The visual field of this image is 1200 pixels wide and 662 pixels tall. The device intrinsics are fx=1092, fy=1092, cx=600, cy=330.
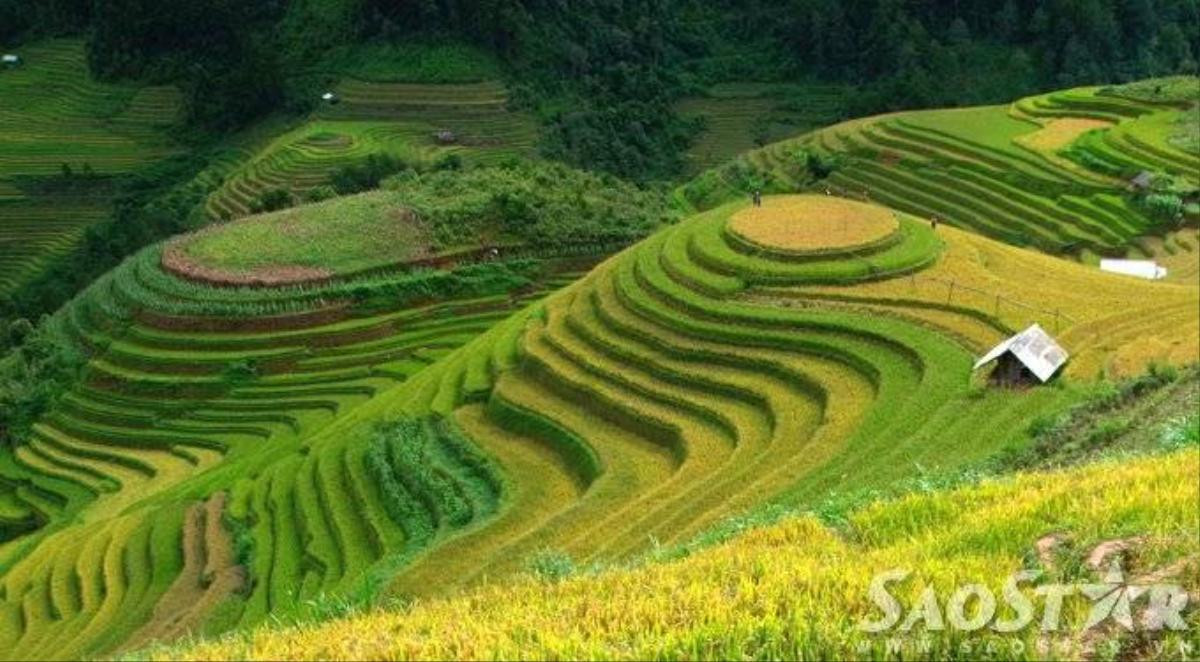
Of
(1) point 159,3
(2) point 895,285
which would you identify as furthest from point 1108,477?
(1) point 159,3

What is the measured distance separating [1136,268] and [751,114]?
29.9 m

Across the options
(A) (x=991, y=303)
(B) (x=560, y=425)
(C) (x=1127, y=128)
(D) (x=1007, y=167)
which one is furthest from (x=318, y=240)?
(C) (x=1127, y=128)

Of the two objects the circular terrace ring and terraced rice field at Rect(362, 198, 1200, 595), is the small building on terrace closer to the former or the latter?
terraced rice field at Rect(362, 198, 1200, 595)

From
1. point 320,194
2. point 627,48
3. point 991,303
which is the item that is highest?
point 627,48

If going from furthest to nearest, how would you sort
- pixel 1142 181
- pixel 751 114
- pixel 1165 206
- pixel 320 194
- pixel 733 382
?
pixel 751 114 < pixel 320 194 < pixel 1142 181 < pixel 1165 206 < pixel 733 382

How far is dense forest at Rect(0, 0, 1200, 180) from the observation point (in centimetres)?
5266

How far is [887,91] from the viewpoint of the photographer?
169ft

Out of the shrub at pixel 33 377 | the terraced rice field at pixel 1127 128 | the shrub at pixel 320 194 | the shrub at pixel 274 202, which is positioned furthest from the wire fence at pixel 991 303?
the shrub at pixel 274 202

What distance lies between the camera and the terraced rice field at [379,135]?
43.0m

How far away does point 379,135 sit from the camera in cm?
4775

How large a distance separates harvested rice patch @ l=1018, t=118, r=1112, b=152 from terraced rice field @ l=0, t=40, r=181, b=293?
36.2 meters

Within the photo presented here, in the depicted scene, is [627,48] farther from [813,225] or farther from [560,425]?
[560,425]

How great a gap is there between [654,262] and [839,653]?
18976 mm

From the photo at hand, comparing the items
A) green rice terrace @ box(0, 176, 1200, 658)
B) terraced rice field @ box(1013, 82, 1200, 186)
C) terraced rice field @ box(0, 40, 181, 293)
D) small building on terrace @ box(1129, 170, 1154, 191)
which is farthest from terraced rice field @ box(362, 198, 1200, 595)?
terraced rice field @ box(0, 40, 181, 293)
